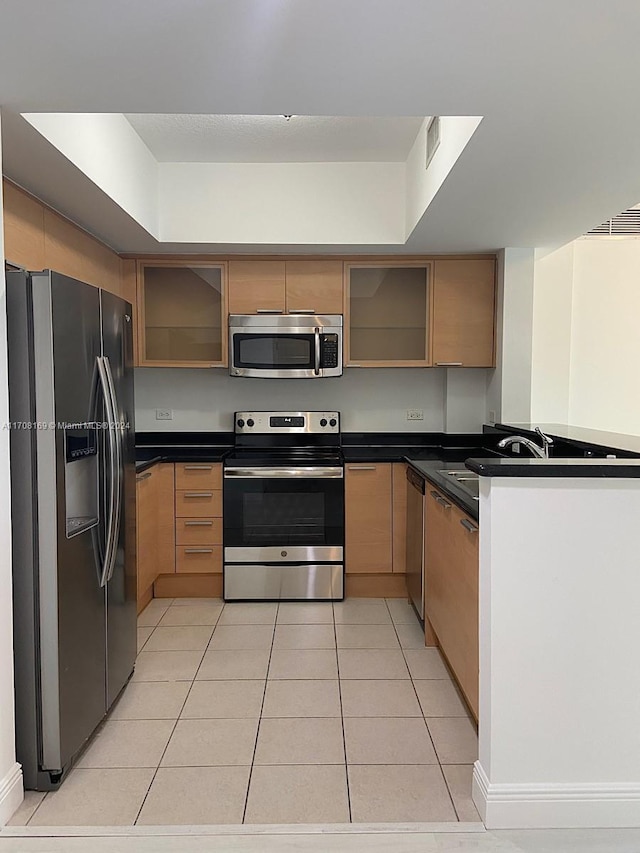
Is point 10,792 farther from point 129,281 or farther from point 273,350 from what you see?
point 129,281

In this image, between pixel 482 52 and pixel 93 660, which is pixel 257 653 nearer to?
pixel 93 660

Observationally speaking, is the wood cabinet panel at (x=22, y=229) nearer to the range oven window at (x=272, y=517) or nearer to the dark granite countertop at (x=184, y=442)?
the dark granite countertop at (x=184, y=442)

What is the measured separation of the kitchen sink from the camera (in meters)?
2.81

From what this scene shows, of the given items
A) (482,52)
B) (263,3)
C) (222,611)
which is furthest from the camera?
(222,611)

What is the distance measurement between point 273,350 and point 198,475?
0.93 m

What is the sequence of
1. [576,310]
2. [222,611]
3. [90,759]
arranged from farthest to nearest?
[576,310] → [222,611] → [90,759]

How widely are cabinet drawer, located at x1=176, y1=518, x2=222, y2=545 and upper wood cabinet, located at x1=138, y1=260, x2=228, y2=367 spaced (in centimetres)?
102

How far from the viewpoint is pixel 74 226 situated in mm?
3377

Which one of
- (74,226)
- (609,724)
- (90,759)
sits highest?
(74,226)

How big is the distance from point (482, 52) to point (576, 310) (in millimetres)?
3161

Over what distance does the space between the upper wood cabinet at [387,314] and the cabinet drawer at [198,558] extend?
1.50m

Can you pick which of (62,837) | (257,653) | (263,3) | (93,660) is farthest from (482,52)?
(257,653)

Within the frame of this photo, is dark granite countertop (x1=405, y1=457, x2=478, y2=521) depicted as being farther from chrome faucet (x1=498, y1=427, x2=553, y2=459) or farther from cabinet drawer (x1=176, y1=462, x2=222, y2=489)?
cabinet drawer (x1=176, y1=462, x2=222, y2=489)

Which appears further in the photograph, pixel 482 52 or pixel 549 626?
pixel 549 626
